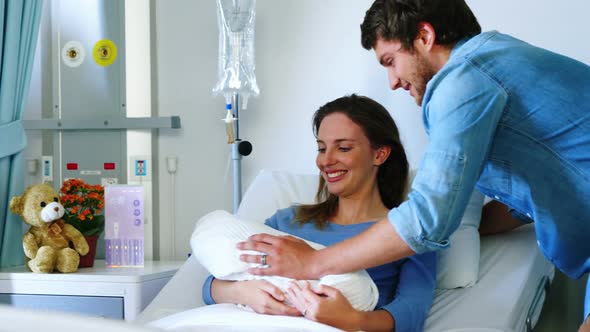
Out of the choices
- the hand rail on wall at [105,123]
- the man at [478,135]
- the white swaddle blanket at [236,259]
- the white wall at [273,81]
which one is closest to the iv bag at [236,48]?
the white wall at [273,81]

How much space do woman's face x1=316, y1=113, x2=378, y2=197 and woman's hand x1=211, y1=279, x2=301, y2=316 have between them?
1.32ft

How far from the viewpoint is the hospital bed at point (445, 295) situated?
1429 mm

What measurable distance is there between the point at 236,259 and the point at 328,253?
27cm

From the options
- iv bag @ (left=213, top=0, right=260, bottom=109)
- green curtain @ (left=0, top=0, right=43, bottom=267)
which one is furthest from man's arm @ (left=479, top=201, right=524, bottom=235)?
green curtain @ (left=0, top=0, right=43, bottom=267)

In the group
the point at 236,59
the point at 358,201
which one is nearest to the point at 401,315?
the point at 358,201

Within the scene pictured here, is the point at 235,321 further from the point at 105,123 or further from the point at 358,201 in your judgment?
the point at 105,123

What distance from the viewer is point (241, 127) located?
9.20 ft

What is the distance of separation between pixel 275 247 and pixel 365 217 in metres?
0.44

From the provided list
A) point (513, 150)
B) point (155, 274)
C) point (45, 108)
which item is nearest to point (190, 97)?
point (45, 108)

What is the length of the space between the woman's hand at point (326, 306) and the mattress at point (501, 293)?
9.6 inches

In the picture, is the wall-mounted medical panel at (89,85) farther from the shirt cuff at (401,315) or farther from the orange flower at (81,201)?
the shirt cuff at (401,315)

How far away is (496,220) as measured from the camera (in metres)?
2.07

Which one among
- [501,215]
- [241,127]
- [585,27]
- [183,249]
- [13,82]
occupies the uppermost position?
[585,27]

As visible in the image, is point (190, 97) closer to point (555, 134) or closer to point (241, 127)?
point (241, 127)
